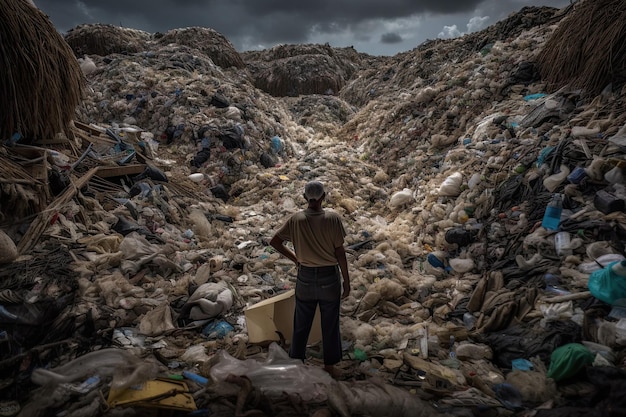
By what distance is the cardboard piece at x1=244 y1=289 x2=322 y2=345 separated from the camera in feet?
9.41

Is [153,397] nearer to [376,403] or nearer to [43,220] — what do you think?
[376,403]

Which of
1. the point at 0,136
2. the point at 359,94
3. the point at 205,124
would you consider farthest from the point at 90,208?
the point at 359,94

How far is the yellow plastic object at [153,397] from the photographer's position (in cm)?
185

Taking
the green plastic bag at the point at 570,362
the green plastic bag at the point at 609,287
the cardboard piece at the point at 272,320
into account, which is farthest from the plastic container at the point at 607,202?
the cardboard piece at the point at 272,320

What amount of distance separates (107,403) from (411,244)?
3943 mm

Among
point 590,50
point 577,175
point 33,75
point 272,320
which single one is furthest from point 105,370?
point 590,50

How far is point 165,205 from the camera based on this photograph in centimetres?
513

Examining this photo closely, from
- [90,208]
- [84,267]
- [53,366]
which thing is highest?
[90,208]

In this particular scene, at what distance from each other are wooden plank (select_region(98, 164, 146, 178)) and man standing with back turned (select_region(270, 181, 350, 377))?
372cm

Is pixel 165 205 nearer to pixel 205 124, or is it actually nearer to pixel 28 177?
pixel 28 177

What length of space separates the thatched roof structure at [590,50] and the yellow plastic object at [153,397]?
578 cm

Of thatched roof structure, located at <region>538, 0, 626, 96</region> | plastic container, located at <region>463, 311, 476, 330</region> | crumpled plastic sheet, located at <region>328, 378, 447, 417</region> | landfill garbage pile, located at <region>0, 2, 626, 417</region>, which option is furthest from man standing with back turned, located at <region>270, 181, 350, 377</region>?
thatched roof structure, located at <region>538, 0, 626, 96</region>

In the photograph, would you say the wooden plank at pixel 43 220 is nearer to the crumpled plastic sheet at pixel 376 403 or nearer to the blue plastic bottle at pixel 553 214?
the crumpled plastic sheet at pixel 376 403

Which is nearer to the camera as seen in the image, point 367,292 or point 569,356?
point 569,356
